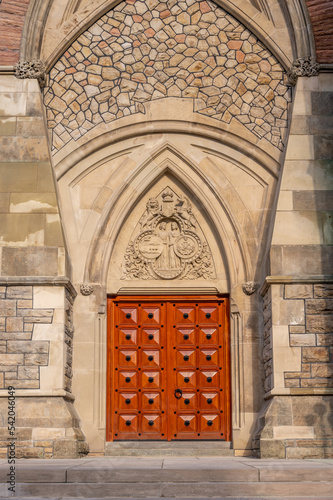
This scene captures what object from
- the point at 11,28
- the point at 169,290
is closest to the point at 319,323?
the point at 169,290

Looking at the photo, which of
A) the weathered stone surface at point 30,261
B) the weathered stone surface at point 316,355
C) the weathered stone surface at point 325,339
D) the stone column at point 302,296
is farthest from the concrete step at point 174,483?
the weathered stone surface at point 30,261

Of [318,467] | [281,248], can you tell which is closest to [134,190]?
[281,248]

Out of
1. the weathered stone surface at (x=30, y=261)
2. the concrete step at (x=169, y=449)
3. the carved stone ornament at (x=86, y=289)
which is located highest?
the weathered stone surface at (x=30, y=261)

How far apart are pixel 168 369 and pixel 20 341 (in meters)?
2.29

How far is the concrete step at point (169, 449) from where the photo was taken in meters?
10.6

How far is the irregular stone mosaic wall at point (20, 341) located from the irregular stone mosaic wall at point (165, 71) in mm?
2422

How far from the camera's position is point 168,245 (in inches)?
448

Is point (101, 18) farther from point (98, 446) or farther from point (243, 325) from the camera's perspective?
point (98, 446)

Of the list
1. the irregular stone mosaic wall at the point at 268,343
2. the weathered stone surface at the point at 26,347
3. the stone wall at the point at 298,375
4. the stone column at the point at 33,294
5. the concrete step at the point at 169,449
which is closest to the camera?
the stone wall at the point at 298,375

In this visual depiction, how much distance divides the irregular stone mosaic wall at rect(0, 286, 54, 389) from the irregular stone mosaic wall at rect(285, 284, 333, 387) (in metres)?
3.19

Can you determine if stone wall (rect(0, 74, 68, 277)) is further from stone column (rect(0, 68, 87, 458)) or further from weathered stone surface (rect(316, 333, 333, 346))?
weathered stone surface (rect(316, 333, 333, 346))

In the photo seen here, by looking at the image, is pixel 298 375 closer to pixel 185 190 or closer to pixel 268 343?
pixel 268 343

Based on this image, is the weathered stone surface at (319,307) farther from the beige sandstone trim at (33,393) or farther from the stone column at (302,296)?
the beige sandstone trim at (33,393)

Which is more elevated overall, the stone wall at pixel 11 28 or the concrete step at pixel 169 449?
the stone wall at pixel 11 28
